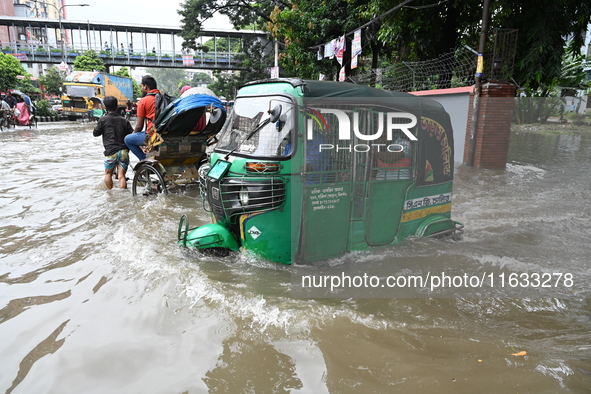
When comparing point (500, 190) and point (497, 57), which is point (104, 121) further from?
point (497, 57)

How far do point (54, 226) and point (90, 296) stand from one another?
263cm

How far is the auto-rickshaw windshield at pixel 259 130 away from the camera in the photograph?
12.6 feet

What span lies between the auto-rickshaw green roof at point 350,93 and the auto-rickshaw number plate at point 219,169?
86 cm

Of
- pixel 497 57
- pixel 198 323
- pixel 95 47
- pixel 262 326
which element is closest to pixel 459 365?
pixel 262 326

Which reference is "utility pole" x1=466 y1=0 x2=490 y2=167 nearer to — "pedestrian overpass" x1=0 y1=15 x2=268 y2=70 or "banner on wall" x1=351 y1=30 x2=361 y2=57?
"banner on wall" x1=351 y1=30 x2=361 y2=57

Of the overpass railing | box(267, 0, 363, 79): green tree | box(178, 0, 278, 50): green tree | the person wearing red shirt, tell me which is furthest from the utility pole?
the overpass railing

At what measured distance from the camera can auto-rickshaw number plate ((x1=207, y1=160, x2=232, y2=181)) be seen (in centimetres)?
418

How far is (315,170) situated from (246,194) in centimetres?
69

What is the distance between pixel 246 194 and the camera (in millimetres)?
4031

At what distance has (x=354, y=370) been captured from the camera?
9.37 feet

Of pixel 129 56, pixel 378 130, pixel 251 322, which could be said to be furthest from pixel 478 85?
pixel 129 56

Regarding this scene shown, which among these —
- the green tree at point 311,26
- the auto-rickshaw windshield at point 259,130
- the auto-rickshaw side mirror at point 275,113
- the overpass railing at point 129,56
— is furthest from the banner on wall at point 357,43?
the overpass railing at point 129,56

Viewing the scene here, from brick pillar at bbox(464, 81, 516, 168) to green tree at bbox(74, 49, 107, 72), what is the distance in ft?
144

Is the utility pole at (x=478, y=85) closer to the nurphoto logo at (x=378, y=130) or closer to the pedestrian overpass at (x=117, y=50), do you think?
the nurphoto logo at (x=378, y=130)
